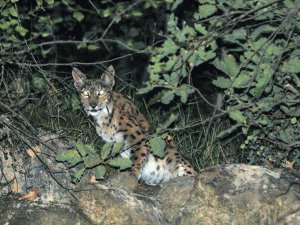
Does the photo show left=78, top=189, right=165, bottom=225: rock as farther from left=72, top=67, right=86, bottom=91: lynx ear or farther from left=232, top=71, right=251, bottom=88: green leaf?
left=232, top=71, right=251, bottom=88: green leaf

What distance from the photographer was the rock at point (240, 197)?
281 inches

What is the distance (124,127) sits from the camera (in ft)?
29.3

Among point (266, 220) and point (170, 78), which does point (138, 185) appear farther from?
point (170, 78)

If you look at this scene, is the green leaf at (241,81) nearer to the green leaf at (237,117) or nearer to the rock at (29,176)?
the green leaf at (237,117)

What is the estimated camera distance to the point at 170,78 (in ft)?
16.7

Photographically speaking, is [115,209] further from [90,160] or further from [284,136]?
[284,136]

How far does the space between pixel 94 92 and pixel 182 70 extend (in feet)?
13.3

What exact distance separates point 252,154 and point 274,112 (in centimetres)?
197

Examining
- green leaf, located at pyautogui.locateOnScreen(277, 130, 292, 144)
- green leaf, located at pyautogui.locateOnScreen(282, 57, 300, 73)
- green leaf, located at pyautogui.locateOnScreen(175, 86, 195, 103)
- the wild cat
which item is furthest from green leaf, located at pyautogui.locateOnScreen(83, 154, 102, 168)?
the wild cat

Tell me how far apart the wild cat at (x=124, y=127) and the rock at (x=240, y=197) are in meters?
1.50

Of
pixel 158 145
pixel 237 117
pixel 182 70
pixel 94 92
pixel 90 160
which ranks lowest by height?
pixel 94 92

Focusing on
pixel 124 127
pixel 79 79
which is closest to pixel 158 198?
pixel 124 127

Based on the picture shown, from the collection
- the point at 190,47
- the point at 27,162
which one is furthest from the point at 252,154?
the point at 190,47

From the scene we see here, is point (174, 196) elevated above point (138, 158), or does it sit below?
above
